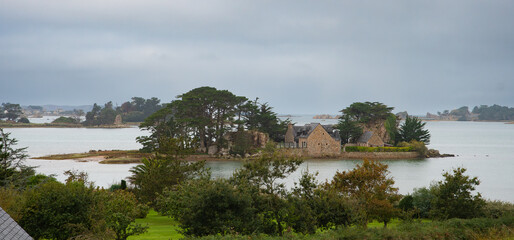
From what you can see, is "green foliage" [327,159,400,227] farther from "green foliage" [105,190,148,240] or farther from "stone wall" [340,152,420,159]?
"stone wall" [340,152,420,159]

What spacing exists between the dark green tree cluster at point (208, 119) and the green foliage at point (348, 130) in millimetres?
7836

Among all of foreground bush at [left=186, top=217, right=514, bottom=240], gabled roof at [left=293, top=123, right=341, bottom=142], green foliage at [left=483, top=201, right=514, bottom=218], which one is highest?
gabled roof at [left=293, top=123, right=341, bottom=142]

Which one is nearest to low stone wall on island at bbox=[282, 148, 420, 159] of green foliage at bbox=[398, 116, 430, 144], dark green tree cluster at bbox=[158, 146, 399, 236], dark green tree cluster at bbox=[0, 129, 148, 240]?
green foliage at bbox=[398, 116, 430, 144]

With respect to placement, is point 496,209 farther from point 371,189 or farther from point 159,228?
point 159,228

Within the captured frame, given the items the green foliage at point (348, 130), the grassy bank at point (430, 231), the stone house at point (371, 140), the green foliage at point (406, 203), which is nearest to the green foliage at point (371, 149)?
the stone house at point (371, 140)

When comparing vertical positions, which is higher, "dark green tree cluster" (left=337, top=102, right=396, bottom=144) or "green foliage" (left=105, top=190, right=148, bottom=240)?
"dark green tree cluster" (left=337, top=102, right=396, bottom=144)

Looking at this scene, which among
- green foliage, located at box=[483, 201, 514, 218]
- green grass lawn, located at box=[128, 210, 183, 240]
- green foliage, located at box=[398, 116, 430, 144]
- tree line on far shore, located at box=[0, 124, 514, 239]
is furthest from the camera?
green foliage, located at box=[398, 116, 430, 144]

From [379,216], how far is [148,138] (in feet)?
139

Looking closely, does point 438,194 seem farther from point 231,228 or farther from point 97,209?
point 97,209

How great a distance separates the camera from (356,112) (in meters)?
66.3

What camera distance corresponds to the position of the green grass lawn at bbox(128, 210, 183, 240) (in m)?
17.3

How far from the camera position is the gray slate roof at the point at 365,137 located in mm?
61125

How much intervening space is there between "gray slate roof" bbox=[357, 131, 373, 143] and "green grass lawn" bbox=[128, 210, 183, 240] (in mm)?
40293

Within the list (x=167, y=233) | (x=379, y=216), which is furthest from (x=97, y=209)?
(x=379, y=216)
